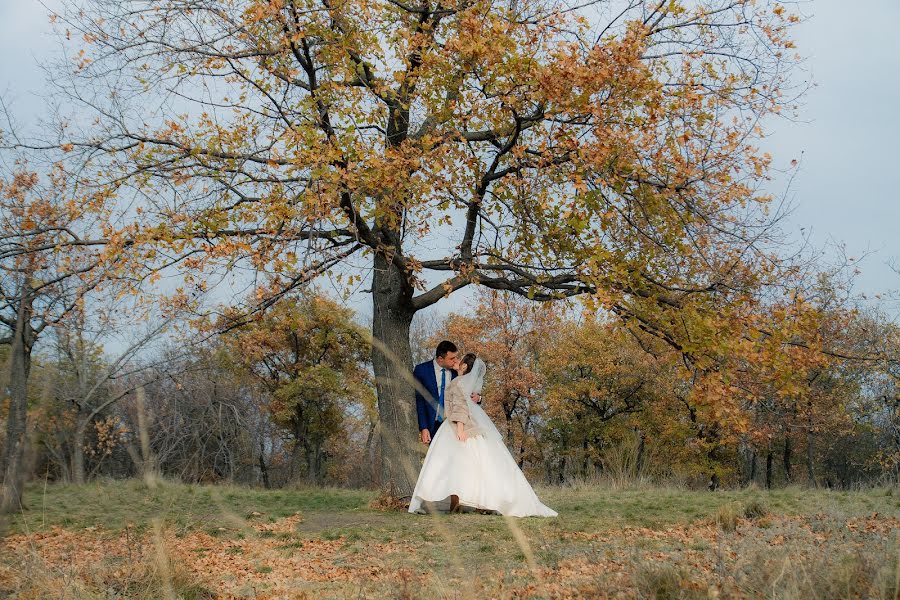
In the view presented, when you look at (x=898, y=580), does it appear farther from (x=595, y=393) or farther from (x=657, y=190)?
(x=595, y=393)

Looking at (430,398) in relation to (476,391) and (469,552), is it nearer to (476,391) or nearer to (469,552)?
(476,391)

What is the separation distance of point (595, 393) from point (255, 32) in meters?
36.5

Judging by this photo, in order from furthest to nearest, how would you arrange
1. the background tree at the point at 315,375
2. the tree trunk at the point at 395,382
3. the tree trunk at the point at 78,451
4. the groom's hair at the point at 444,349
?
the background tree at the point at 315,375 → the tree trunk at the point at 78,451 → the tree trunk at the point at 395,382 → the groom's hair at the point at 444,349

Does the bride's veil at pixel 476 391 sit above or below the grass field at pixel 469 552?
above

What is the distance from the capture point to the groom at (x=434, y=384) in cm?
1144

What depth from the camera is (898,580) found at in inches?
153

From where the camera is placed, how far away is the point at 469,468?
11.0 metres

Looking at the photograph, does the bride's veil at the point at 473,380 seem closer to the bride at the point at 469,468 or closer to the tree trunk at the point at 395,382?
the bride at the point at 469,468

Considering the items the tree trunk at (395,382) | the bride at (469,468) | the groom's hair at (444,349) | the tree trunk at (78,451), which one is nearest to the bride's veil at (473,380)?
the bride at (469,468)

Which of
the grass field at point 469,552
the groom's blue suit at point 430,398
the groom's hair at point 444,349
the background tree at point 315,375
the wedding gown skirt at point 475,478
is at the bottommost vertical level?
the grass field at point 469,552

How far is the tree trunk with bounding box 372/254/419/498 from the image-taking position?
12266mm

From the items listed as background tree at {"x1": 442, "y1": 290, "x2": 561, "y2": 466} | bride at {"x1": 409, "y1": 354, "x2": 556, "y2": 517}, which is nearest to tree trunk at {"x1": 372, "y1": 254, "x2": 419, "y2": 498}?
bride at {"x1": 409, "y1": 354, "x2": 556, "y2": 517}

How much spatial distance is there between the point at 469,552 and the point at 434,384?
4.40 m

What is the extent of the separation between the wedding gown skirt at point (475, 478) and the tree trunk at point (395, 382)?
1169mm
